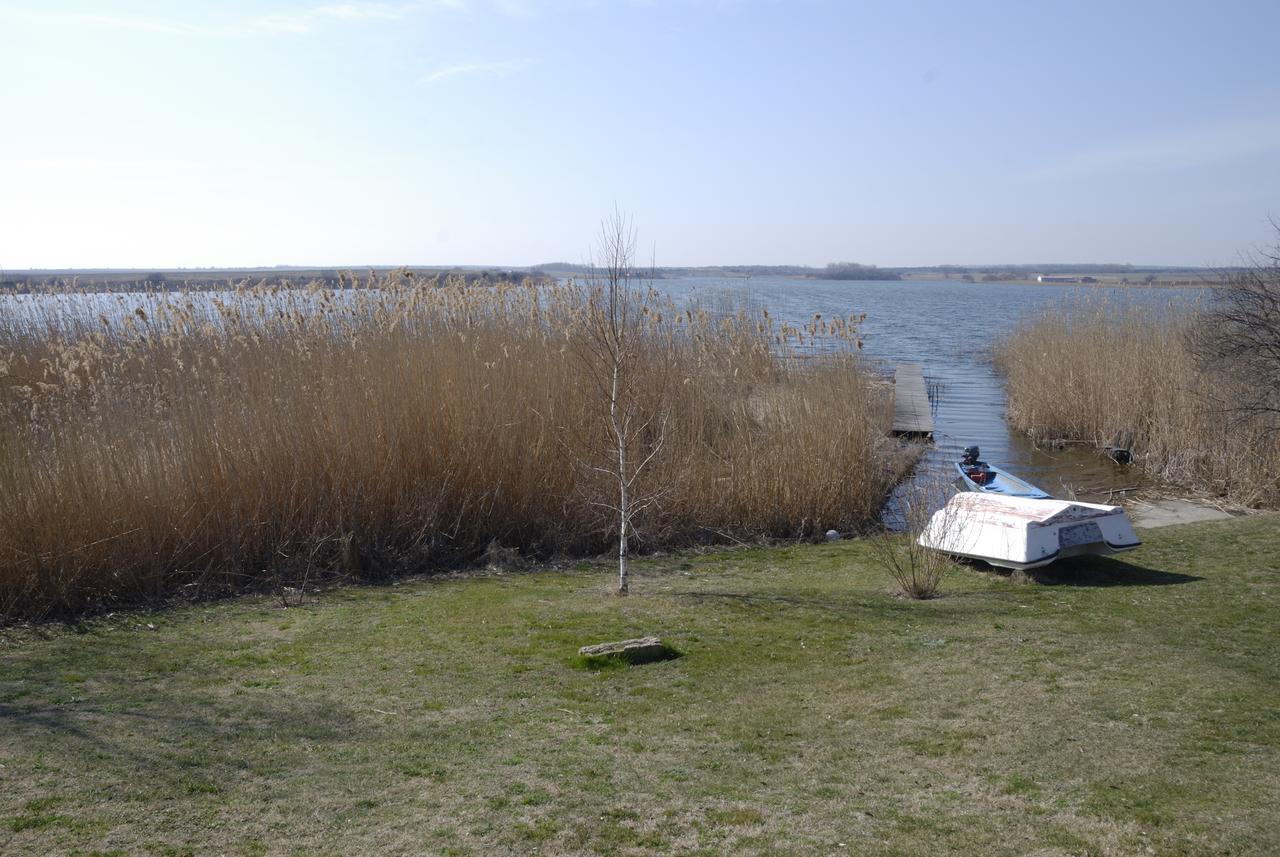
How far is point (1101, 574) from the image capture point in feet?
26.7

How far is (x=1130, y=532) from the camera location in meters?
8.10

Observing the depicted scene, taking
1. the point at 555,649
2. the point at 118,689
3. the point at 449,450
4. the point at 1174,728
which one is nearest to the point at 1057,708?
the point at 1174,728

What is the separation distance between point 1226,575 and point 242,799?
7211mm

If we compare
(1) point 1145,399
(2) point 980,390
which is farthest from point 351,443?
(2) point 980,390

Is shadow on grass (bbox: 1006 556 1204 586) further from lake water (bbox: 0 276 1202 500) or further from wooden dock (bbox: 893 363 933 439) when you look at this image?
wooden dock (bbox: 893 363 933 439)

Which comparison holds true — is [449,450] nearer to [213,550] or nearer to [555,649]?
[213,550]

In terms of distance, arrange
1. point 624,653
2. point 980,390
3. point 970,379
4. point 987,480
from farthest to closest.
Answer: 1. point 970,379
2. point 980,390
3. point 987,480
4. point 624,653

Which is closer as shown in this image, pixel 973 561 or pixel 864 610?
pixel 864 610

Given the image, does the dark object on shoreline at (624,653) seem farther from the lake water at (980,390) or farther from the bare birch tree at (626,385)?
the lake water at (980,390)

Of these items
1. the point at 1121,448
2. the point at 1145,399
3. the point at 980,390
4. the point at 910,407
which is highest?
the point at 1145,399

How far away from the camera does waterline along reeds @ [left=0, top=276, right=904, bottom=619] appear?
785 centimetres

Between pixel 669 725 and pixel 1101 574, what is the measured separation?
473cm

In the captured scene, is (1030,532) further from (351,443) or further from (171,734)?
(171,734)

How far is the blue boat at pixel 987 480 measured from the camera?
11422mm
